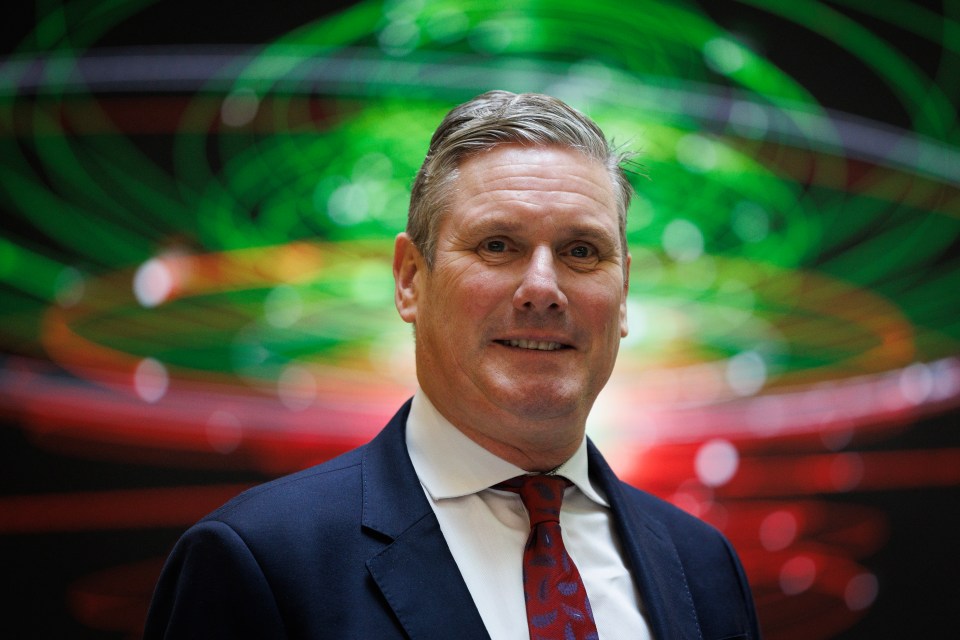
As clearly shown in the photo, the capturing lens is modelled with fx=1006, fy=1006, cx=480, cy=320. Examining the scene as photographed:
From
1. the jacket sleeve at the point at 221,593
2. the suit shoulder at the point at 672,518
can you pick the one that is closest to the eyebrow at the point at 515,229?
the suit shoulder at the point at 672,518

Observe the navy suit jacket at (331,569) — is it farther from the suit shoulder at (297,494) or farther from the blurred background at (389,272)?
the blurred background at (389,272)

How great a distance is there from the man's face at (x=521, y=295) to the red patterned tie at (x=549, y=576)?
13cm

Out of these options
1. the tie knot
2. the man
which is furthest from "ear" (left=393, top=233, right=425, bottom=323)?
the tie knot

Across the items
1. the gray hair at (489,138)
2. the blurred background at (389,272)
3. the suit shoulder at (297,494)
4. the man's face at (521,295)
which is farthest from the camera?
the blurred background at (389,272)

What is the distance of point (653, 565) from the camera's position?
2062 millimetres

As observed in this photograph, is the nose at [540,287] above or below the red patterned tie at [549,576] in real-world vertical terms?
above

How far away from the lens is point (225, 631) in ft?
5.39

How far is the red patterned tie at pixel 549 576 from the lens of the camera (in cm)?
180

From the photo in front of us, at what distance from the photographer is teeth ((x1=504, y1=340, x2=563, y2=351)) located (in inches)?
74.7

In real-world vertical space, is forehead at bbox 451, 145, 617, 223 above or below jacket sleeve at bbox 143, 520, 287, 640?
above

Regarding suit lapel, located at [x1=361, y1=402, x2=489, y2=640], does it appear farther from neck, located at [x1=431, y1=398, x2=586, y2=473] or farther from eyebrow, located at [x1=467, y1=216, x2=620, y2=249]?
eyebrow, located at [x1=467, y1=216, x2=620, y2=249]

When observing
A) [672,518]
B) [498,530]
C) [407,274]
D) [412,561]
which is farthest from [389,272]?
[412,561]

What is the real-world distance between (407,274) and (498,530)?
583mm

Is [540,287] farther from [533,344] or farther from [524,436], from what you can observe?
[524,436]
